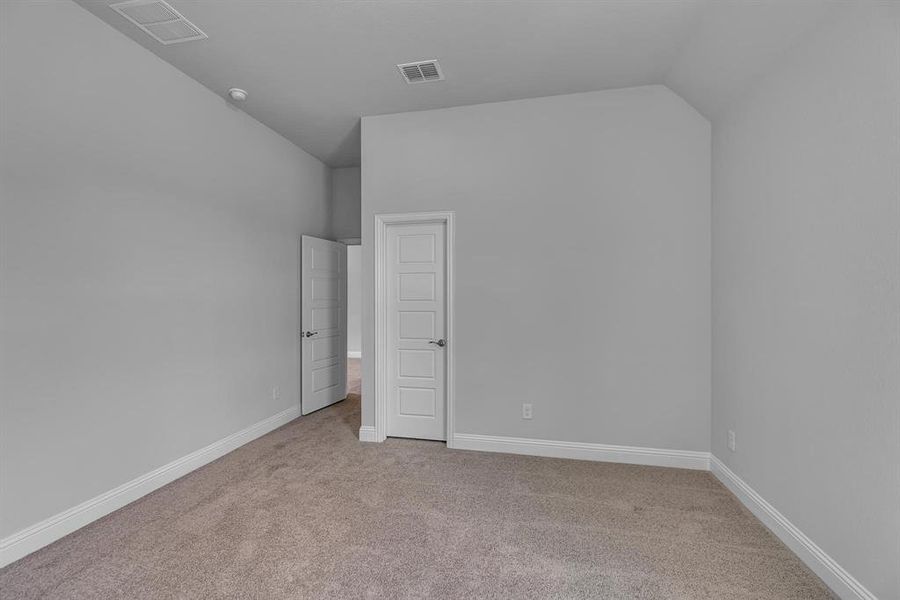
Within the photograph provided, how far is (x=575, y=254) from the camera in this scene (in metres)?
3.39

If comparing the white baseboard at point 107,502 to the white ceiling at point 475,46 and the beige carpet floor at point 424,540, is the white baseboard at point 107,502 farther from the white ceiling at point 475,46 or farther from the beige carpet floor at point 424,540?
the white ceiling at point 475,46

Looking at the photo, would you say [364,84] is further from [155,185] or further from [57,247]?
[57,247]

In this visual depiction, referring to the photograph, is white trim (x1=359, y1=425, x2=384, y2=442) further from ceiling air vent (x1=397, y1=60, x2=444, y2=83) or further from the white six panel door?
ceiling air vent (x1=397, y1=60, x2=444, y2=83)

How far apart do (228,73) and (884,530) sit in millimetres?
4469

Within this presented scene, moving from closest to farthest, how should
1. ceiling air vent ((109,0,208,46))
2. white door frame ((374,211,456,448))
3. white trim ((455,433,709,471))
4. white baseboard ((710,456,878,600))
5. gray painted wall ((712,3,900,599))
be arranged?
gray painted wall ((712,3,900,599)) < white baseboard ((710,456,878,600)) < ceiling air vent ((109,0,208,46)) < white trim ((455,433,709,471)) < white door frame ((374,211,456,448))

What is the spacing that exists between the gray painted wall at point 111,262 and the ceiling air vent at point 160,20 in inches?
8.9

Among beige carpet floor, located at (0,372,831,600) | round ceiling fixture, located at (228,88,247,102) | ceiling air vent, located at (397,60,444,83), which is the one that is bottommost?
beige carpet floor, located at (0,372,831,600)

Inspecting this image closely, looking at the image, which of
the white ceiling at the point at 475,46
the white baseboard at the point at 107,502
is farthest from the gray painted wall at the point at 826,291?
the white baseboard at the point at 107,502

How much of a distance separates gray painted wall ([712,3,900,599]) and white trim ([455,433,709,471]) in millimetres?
427

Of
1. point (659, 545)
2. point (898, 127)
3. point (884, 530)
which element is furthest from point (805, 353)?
point (659, 545)

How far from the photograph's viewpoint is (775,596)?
1815 mm

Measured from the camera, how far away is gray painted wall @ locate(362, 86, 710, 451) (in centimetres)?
322

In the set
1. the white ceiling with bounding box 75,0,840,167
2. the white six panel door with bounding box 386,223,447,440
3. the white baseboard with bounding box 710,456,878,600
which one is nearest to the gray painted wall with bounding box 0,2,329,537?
the white ceiling with bounding box 75,0,840,167

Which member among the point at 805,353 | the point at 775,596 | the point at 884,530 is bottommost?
the point at 775,596
